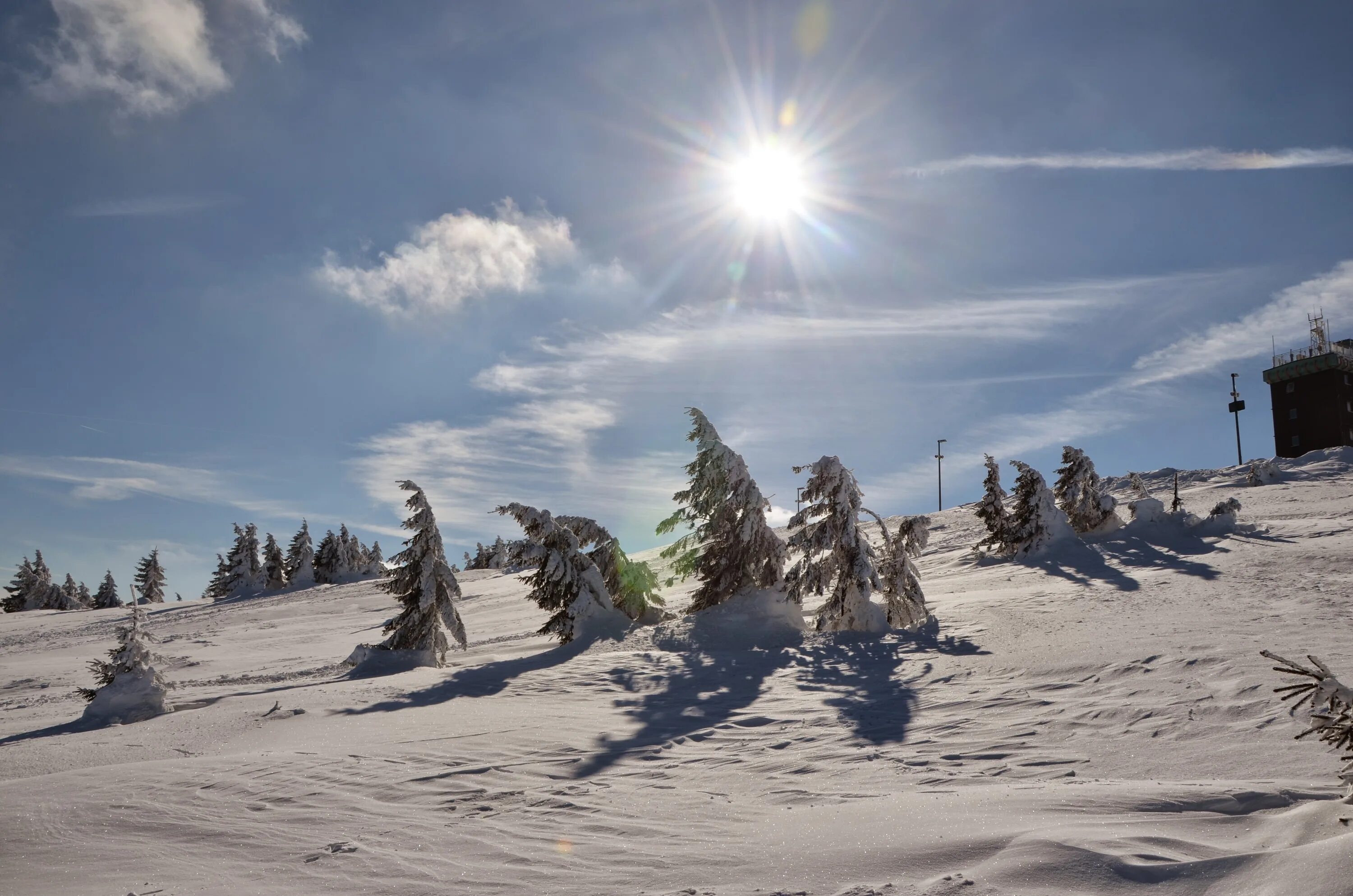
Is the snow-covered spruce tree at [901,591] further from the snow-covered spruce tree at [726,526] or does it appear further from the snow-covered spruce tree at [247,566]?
the snow-covered spruce tree at [247,566]

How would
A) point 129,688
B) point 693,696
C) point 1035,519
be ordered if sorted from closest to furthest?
point 129,688, point 693,696, point 1035,519

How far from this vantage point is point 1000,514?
33.4 meters

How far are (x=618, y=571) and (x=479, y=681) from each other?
761cm

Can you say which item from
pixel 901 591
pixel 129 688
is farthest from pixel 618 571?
pixel 129 688

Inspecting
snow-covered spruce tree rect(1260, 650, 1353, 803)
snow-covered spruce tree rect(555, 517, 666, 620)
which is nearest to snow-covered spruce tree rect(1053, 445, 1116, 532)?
snow-covered spruce tree rect(555, 517, 666, 620)

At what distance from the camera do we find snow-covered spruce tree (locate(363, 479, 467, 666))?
1978cm

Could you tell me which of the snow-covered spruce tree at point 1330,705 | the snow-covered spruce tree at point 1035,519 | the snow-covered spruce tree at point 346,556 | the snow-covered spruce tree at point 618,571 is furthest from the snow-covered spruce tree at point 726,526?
the snow-covered spruce tree at point 346,556

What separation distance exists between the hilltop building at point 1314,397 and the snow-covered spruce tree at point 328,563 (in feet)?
266

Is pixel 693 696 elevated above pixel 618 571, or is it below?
below

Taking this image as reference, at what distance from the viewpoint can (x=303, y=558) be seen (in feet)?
211

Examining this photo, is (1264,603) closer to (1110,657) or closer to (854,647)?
(1110,657)

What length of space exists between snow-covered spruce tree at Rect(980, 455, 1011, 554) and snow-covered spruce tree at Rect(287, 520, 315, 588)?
5397 centimetres

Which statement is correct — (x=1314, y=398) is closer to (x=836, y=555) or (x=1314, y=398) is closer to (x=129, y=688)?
(x=836, y=555)

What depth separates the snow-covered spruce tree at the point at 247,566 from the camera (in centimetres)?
6419
